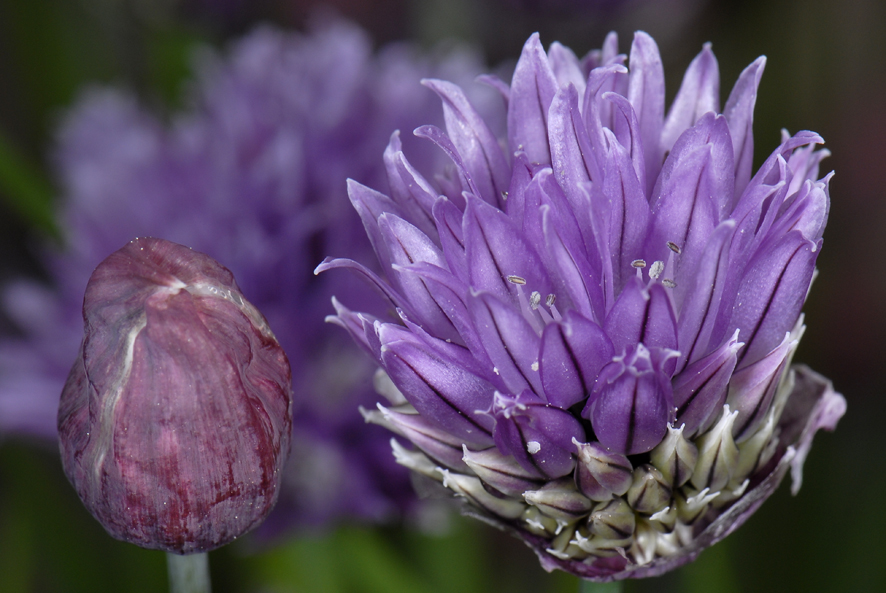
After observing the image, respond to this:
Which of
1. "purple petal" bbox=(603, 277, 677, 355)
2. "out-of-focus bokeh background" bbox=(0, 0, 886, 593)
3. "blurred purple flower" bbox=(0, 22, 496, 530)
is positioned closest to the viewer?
"purple petal" bbox=(603, 277, 677, 355)

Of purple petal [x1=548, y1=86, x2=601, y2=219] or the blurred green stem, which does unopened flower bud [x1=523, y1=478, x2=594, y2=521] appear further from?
the blurred green stem

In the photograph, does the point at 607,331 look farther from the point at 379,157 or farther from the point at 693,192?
the point at 379,157

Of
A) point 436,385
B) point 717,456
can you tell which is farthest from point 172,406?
point 717,456

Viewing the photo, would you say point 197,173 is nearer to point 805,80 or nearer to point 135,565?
point 135,565

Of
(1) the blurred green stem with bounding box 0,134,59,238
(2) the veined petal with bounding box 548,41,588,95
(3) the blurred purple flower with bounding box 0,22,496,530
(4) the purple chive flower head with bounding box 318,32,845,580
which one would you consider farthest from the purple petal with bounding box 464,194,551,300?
(1) the blurred green stem with bounding box 0,134,59,238

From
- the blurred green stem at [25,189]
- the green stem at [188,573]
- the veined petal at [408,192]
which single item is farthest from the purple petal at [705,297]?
the blurred green stem at [25,189]

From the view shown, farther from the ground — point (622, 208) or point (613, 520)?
point (622, 208)
